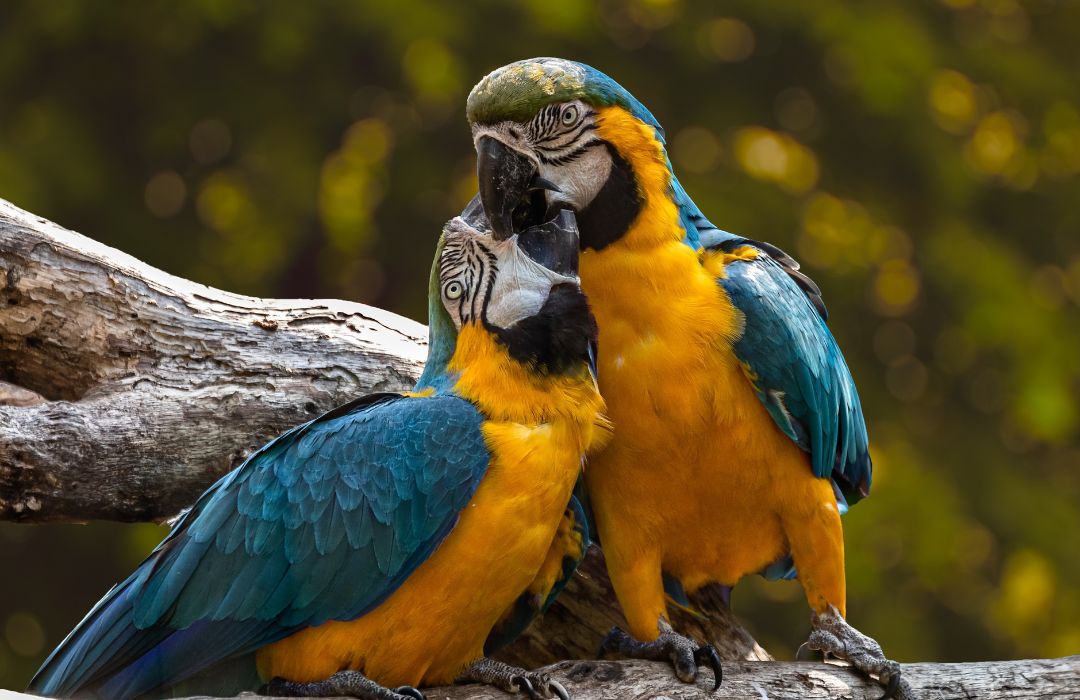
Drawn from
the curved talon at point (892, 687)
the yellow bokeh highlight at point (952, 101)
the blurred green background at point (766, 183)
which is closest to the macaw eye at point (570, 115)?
the curved talon at point (892, 687)

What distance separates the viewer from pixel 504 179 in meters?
2.95

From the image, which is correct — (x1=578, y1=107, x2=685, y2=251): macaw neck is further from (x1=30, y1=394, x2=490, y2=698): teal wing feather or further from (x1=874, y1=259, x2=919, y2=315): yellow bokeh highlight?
(x1=874, y1=259, x2=919, y2=315): yellow bokeh highlight

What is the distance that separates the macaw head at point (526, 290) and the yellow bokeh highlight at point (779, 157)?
415 cm

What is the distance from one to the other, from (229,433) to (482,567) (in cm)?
121

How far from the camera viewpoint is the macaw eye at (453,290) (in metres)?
3.01

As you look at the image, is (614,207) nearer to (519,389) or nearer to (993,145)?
(519,389)

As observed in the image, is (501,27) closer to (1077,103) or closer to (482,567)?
(1077,103)

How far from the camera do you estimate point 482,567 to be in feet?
9.09

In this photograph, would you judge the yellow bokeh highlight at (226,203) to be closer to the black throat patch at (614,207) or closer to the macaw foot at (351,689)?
the black throat patch at (614,207)

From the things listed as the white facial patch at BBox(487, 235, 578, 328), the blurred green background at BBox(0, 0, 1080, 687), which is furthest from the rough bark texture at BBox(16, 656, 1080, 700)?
the blurred green background at BBox(0, 0, 1080, 687)

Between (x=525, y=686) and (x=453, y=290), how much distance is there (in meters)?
0.98

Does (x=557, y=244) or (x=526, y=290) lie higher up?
(x=557, y=244)

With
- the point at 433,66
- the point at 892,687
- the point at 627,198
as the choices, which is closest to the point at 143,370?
the point at 627,198

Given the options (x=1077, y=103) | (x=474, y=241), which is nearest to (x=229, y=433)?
(x=474, y=241)
